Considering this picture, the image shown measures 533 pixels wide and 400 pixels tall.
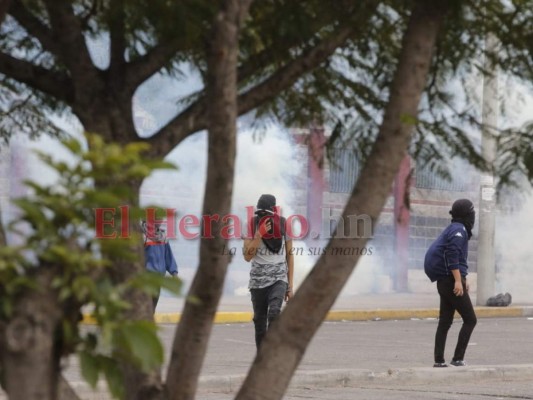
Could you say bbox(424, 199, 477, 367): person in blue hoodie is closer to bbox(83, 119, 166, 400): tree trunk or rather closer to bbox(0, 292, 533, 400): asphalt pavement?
bbox(0, 292, 533, 400): asphalt pavement

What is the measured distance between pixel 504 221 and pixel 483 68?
70.6 ft

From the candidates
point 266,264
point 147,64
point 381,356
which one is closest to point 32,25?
point 147,64

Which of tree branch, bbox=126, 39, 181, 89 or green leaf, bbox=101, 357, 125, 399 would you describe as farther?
tree branch, bbox=126, 39, 181, 89

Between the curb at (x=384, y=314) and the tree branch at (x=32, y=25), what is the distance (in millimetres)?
12892

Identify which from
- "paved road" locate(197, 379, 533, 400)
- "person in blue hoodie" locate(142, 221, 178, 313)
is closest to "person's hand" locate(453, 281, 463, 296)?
"paved road" locate(197, 379, 533, 400)

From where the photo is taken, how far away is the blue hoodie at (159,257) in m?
10.0

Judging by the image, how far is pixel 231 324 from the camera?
17.3 metres

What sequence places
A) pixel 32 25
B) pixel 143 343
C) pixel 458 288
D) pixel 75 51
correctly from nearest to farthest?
pixel 143 343, pixel 75 51, pixel 32 25, pixel 458 288

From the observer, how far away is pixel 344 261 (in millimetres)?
3576

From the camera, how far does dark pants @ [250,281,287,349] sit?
9.86 meters

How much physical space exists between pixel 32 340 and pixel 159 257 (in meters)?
7.36

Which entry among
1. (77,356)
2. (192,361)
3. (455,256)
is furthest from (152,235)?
(77,356)

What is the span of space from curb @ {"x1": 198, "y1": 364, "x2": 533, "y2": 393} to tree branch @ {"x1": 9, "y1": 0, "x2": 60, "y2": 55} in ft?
16.5

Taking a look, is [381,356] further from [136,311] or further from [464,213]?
[136,311]
